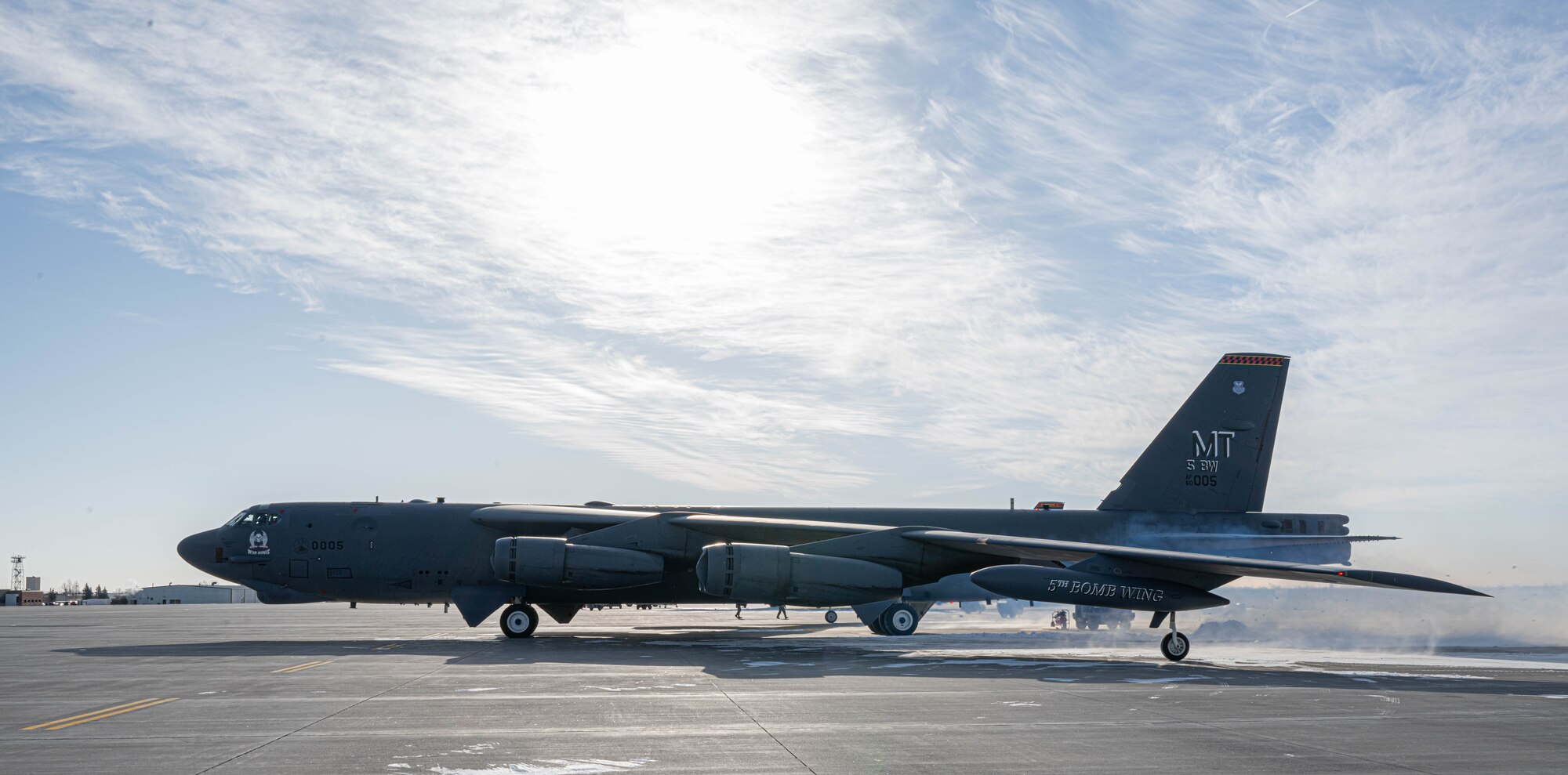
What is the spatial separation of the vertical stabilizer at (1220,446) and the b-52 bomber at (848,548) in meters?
0.04

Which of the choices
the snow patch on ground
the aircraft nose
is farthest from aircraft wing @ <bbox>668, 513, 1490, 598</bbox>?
the snow patch on ground

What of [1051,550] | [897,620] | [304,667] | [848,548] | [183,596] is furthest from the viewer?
[183,596]

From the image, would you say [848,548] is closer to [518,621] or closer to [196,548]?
[518,621]

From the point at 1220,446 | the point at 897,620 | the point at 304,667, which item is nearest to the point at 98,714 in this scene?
the point at 304,667

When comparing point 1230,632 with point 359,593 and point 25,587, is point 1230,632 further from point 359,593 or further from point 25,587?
point 25,587

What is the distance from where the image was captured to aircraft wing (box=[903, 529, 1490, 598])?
1958 centimetres

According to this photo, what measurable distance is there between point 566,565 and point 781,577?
16.6 feet

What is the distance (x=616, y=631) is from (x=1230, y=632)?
60.9 feet

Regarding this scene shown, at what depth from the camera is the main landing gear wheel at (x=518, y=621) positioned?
26234 millimetres

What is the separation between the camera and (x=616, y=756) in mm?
9414

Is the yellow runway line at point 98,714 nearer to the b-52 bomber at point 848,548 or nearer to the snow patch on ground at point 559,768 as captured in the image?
the snow patch on ground at point 559,768

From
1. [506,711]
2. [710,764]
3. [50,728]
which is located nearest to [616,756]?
[710,764]

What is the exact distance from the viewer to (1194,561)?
21.2 metres

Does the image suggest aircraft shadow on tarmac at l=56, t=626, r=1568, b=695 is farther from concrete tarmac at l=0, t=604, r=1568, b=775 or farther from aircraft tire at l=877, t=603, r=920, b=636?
aircraft tire at l=877, t=603, r=920, b=636
